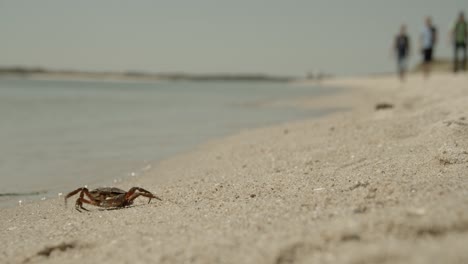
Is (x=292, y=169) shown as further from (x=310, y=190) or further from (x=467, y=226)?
(x=467, y=226)

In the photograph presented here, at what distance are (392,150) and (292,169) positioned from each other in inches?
38.7

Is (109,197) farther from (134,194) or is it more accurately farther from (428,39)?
(428,39)

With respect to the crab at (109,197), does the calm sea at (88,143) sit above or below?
below

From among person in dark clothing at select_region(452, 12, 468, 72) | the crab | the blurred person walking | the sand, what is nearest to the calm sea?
the sand

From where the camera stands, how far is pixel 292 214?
9.97 ft

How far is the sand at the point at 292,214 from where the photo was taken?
95.0 inches

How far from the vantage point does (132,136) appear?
9.61 metres

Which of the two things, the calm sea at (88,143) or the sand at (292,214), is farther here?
the calm sea at (88,143)

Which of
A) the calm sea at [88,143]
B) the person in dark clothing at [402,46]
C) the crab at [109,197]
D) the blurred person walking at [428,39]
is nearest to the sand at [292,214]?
the crab at [109,197]

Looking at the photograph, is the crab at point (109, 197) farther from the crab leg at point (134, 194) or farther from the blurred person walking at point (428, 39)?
the blurred person walking at point (428, 39)

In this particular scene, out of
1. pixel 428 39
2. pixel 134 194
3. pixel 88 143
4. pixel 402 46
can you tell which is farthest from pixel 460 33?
pixel 134 194

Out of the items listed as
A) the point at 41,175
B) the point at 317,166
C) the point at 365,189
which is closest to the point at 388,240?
the point at 365,189

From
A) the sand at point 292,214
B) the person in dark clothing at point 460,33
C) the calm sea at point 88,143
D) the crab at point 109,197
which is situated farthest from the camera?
the person in dark clothing at point 460,33

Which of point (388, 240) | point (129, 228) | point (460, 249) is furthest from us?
point (129, 228)
